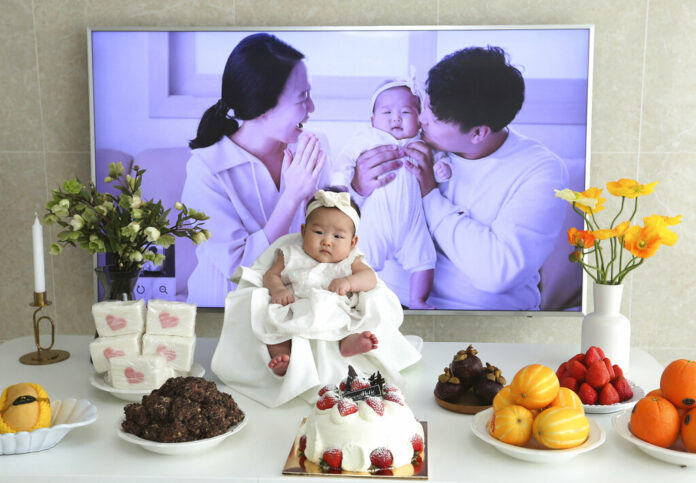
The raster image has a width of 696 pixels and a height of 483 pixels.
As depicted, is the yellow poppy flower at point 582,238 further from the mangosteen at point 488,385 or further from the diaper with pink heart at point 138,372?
the diaper with pink heart at point 138,372

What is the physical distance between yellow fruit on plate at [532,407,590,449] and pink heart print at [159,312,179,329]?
810 mm

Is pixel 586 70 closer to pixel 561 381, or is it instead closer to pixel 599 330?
pixel 599 330

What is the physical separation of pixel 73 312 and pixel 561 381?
5.89ft

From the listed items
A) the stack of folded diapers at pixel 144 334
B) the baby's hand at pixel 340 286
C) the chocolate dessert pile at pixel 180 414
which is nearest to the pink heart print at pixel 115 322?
the stack of folded diapers at pixel 144 334

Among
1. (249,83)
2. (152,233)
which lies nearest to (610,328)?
(152,233)

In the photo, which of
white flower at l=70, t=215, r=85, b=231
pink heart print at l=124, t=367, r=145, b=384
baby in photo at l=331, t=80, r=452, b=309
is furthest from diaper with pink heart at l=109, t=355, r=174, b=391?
baby in photo at l=331, t=80, r=452, b=309

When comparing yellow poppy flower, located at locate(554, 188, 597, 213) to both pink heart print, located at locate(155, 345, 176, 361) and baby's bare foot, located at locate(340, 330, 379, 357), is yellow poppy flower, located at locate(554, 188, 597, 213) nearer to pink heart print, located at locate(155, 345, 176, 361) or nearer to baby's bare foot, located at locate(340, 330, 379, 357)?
baby's bare foot, located at locate(340, 330, 379, 357)

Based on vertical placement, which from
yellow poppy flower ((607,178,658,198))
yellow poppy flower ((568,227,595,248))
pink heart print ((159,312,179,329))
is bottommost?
pink heart print ((159,312,179,329))

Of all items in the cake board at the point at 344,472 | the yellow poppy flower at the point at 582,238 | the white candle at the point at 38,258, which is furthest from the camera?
Answer: the white candle at the point at 38,258

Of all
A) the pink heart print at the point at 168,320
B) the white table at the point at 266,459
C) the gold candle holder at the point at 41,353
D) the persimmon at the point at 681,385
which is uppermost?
the pink heart print at the point at 168,320

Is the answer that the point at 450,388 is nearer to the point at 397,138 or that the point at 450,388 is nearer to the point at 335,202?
the point at 335,202

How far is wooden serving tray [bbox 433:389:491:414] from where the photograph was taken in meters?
1.34

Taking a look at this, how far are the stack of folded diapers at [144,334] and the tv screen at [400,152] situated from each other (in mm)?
776

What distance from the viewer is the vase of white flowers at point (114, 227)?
1.57 metres
